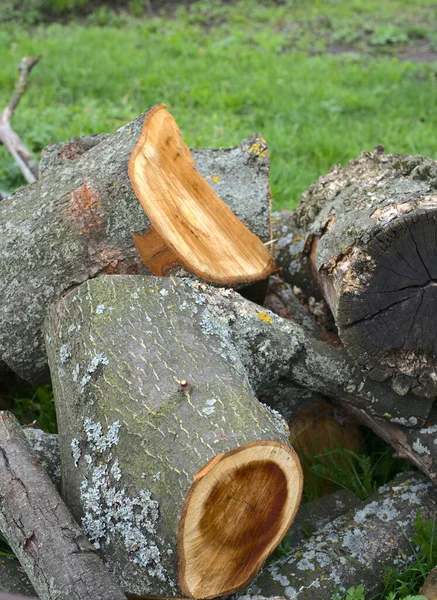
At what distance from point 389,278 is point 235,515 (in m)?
0.94

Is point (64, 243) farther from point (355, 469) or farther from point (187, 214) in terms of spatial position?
point (355, 469)

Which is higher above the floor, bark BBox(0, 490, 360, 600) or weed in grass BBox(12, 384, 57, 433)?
weed in grass BBox(12, 384, 57, 433)

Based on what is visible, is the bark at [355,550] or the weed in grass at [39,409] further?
the weed in grass at [39,409]

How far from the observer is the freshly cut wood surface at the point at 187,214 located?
2.64 m

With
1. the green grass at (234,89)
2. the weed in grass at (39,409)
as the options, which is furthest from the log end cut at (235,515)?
the green grass at (234,89)

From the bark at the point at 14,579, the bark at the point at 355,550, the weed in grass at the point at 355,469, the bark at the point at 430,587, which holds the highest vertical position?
the bark at the point at 14,579

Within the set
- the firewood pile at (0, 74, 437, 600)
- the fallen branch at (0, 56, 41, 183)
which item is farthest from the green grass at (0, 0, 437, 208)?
the firewood pile at (0, 74, 437, 600)

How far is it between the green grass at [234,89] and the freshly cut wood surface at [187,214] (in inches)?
70.8

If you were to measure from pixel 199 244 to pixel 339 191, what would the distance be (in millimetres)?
668

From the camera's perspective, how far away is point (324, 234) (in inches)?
108

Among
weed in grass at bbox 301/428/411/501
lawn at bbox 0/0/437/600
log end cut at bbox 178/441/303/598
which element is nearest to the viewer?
log end cut at bbox 178/441/303/598

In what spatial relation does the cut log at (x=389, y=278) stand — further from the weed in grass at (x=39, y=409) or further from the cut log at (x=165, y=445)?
the weed in grass at (x=39, y=409)

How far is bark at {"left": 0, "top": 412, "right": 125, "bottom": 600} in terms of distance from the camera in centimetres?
195

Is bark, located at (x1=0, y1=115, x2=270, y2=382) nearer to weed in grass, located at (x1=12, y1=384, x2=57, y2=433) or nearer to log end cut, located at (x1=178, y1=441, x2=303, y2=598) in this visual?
weed in grass, located at (x1=12, y1=384, x2=57, y2=433)
